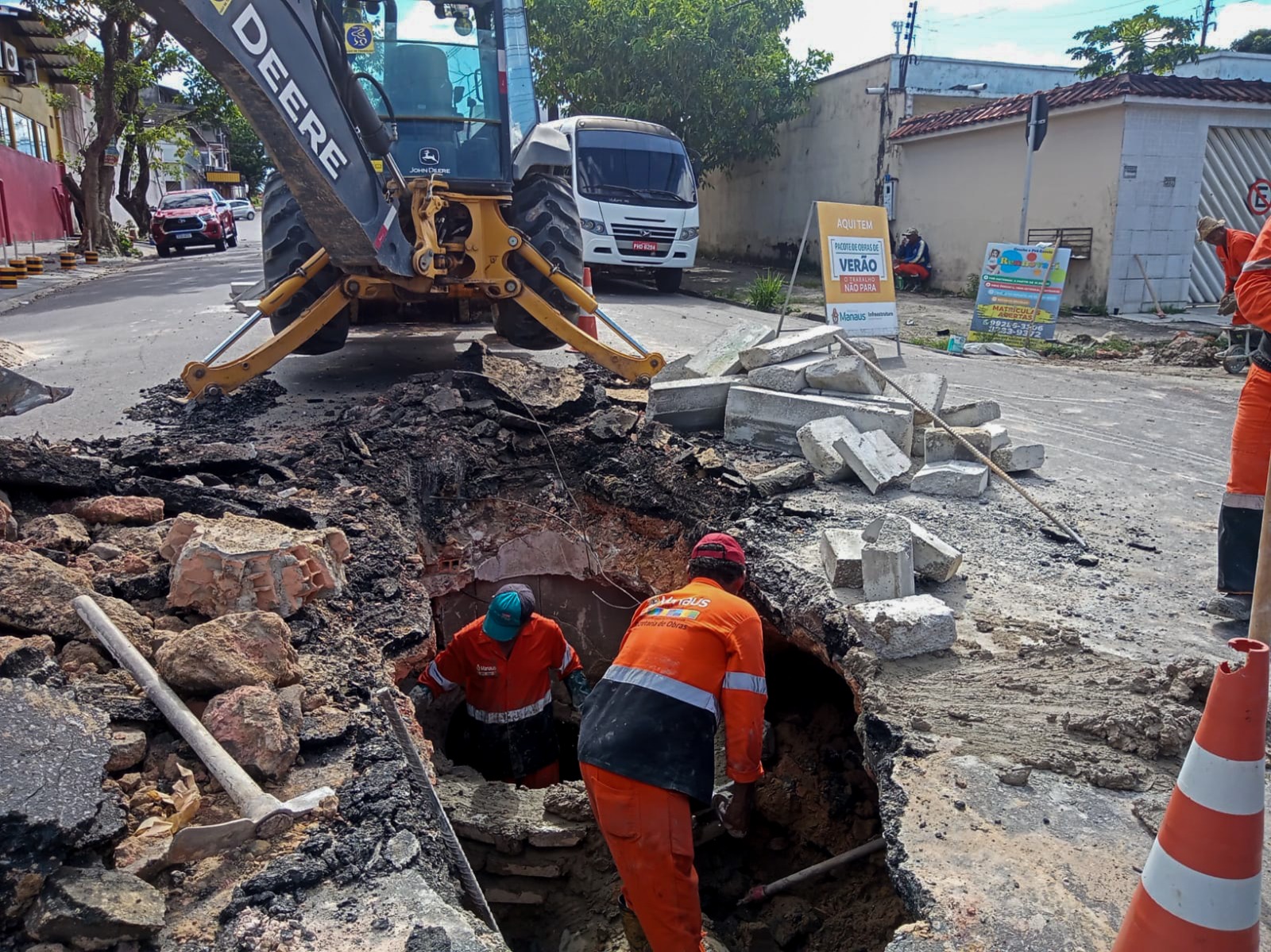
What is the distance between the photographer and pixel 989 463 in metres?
5.54

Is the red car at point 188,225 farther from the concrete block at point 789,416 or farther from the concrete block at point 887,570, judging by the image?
the concrete block at point 887,570

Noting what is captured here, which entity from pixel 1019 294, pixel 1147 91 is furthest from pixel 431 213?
pixel 1147 91

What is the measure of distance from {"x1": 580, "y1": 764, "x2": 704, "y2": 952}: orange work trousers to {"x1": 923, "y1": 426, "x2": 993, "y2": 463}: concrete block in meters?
3.27

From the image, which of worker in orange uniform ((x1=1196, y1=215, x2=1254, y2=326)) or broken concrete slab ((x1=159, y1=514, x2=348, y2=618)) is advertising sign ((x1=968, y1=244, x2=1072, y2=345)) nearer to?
worker in orange uniform ((x1=1196, y1=215, x2=1254, y2=326))

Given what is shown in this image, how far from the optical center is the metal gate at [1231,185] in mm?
14633

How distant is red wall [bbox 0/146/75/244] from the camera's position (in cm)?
2031

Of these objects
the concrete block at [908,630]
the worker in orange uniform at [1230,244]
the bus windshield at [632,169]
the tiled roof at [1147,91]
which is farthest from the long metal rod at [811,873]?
the tiled roof at [1147,91]

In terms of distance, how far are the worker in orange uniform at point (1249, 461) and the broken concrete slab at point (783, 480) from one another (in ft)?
7.12

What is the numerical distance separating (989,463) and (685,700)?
2998 mm

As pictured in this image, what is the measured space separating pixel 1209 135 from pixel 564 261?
1251cm

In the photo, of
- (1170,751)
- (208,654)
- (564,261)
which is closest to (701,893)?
(1170,751)

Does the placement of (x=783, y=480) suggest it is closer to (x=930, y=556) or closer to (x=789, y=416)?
(x=789, y=416)

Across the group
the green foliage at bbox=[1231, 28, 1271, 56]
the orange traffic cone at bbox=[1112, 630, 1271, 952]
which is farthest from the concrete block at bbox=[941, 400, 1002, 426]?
the green foliage at bbox=[1231, 28, 1271, 56]

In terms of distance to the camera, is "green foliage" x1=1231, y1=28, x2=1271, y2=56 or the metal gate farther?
"green foliage" x1=1231, y1=28, x2=1271, y2=56
